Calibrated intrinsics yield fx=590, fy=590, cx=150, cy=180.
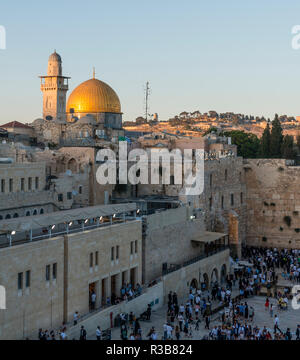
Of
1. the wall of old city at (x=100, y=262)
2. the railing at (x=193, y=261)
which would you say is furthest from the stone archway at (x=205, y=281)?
the wall of old city at (x=100, y=262)

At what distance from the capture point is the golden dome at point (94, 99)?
52.8 metres

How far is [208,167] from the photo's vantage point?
39.8 meters

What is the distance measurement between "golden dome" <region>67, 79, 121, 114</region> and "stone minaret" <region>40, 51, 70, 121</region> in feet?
19.9

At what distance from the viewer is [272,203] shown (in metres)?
46.5

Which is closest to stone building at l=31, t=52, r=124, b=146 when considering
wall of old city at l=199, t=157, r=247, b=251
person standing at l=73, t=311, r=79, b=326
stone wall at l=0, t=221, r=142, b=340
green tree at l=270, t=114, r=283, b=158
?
wall of old city at l=199, t=157, r=247, b=251

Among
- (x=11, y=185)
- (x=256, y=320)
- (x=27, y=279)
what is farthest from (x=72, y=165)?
(x=27, y=279)

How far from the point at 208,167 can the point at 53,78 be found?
84.5 ft

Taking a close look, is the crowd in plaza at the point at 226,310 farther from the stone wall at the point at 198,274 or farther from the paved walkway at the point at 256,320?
the stone wall at the point at 198,274

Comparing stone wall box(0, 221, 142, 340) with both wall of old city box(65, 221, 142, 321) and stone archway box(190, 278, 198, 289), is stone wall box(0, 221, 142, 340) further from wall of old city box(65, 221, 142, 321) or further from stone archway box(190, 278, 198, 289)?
stone archway box(190, 278, 198, 289)

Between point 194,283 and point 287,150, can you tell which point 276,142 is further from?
point 194,283

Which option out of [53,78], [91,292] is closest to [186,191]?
[91,292]

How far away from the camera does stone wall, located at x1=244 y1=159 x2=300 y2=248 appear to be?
45.8m

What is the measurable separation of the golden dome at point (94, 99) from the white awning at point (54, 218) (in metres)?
25.4

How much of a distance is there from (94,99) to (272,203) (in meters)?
18.4
